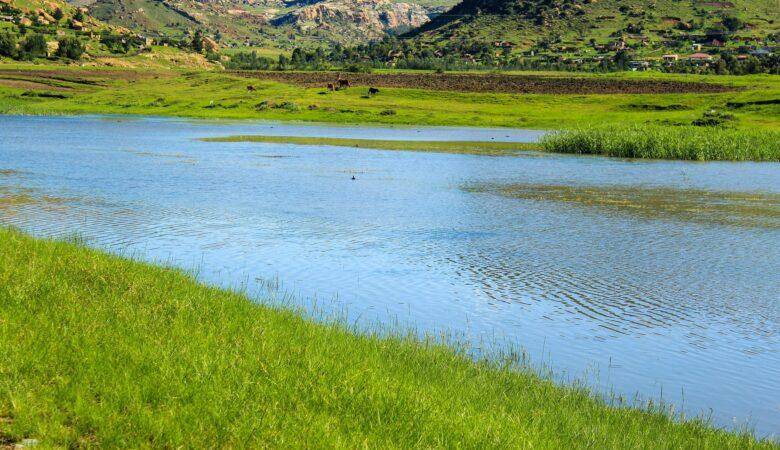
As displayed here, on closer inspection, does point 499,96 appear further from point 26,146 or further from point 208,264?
point 208,264

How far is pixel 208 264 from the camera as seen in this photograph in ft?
81.1

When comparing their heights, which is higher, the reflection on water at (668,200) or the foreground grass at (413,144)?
the reflection on water at (668,200)

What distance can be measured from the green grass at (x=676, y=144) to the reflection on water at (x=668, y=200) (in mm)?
24002

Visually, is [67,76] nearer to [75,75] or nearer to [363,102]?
[75,75]

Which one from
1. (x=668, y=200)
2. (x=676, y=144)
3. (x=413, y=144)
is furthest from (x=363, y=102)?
(x=668, y=200)

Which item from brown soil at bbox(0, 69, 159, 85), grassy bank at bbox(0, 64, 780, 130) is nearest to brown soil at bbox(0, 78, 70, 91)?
grassy bank at bbox(0, 64, 780, 130)

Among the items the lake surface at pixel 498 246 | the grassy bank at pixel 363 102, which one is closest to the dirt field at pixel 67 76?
the grassy bank at pixel 363 102

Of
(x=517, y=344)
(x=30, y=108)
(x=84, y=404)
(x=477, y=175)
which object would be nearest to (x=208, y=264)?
(x=517, y=344)

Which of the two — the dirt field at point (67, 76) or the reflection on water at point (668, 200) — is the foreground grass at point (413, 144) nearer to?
the reflection on water at point (668, 200)

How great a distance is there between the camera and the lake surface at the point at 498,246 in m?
17.9

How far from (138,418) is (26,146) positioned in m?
66.0

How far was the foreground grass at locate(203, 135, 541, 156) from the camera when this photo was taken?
78.8 meters

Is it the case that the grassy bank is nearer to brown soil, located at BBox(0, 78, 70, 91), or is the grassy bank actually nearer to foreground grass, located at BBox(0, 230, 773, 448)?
brown soil, located at BBox(0, 78, 70, 91)

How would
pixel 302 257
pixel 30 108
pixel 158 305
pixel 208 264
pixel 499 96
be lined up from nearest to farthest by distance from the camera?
pixel 158 305 → pixel 208 264 → pixel 302 257 → pixel 30 108 → pixel 499 96
